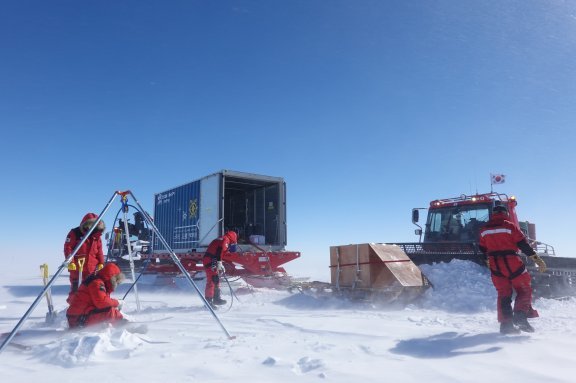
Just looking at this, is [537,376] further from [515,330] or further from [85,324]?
[85,324]

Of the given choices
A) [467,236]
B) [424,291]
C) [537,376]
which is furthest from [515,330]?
[467,236]

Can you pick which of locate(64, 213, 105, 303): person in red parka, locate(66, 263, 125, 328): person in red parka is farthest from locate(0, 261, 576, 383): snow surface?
locate(64, 213, 105, 303): person in red parka

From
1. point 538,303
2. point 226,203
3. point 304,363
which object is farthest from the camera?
point 226,203

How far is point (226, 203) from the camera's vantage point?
14367 mm

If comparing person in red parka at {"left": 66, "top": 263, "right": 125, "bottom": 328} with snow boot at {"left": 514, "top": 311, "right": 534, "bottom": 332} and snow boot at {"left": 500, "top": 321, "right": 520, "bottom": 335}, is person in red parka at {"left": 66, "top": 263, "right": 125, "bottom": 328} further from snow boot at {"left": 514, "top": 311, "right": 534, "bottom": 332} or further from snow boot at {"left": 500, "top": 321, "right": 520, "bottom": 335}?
snow boot at {"left": 514, "top": 311, "right": 534, "bottom": 332}

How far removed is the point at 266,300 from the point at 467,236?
5700mm

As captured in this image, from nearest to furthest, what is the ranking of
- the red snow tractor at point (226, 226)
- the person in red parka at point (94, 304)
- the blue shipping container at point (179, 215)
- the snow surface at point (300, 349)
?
1. the snow surface at point (300, 349)
2. the person in red parka at point (94, 304)
3. the red snow tractor at point (226, 226)
4. the blue shipping container at point (179, 215)

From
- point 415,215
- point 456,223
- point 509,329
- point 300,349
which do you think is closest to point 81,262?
point 300,349

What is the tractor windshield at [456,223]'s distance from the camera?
1023 centimetres

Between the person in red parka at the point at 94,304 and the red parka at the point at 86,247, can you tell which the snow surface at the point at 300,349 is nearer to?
the person in red parka at the point at 94,304

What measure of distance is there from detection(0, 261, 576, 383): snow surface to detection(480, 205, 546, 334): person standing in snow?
0.81 ft

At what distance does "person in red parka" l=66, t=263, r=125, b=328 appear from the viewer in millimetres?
4875

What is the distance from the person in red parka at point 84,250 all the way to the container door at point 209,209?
198 inches

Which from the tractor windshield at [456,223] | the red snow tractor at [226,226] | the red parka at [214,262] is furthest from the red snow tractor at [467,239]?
the red parka at [214,262]
